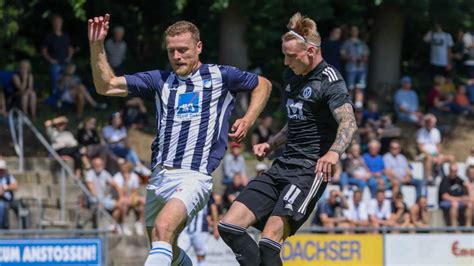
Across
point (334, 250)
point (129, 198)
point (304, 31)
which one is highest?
point (304, 31)

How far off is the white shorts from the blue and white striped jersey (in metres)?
0.07

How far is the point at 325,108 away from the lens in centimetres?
922

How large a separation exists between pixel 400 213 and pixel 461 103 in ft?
17.5

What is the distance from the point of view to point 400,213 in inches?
734

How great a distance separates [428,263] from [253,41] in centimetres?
768

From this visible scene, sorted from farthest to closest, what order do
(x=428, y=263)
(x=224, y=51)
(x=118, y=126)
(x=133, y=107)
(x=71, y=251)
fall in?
1. (x=224, y=51)
2. (x=133, y=107)
3. (x=118, y=126)
4. (x=428, y=263)
5. (x=71, y=251)

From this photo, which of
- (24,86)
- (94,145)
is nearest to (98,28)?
(94,145)

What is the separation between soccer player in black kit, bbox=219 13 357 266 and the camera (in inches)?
358

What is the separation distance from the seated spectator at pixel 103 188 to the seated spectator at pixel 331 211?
10.2 feet

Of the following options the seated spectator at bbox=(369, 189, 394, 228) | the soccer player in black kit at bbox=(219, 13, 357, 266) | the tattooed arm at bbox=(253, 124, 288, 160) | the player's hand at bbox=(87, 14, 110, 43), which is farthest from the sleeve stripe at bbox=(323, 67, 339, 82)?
the seated spectator at bbox=(369, 189, 394, 228)

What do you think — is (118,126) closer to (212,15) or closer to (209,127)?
(212,15)

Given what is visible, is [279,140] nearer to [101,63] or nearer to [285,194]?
[285,194]

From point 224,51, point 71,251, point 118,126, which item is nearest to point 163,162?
point 71,251

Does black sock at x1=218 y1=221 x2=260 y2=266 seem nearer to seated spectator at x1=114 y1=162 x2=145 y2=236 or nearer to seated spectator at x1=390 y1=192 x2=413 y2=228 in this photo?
seated spectator at x1=114 y1=162 x2=145 y2=236
